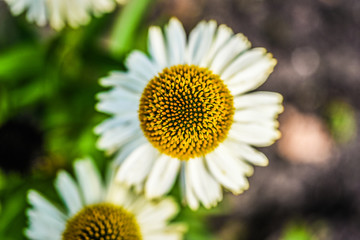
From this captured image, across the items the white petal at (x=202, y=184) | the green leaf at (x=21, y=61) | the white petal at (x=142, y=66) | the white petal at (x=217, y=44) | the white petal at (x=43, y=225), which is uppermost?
the green leaf at (x=21, y=61)

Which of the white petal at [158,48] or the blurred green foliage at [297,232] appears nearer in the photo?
the white petal at [158,48]

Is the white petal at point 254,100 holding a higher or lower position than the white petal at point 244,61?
lower

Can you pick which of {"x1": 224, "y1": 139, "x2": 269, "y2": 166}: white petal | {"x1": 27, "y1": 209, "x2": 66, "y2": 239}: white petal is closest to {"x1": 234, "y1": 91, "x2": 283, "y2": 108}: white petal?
{"x1": 224, "y1": 139, "x2": 269, "y2": 166}: white petal

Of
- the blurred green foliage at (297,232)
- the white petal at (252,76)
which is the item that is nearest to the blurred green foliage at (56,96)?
the white petal at (252,76)

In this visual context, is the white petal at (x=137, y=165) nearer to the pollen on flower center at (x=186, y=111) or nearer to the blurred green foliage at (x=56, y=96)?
the pollen on flower center at (x=186, y=111)

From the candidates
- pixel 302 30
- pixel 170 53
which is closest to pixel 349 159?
pixel 302 30

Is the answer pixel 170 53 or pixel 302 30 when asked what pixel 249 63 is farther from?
pixel 302 30

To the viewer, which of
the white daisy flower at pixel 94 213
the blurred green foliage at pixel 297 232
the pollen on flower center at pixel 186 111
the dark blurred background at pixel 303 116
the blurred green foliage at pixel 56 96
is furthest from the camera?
the dark blurred background at pixel 303 116

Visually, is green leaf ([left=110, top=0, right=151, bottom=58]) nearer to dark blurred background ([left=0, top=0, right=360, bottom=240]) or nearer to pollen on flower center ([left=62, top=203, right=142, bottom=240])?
dark blurred background ([left=0, top=0, right=360, bottom=240])
